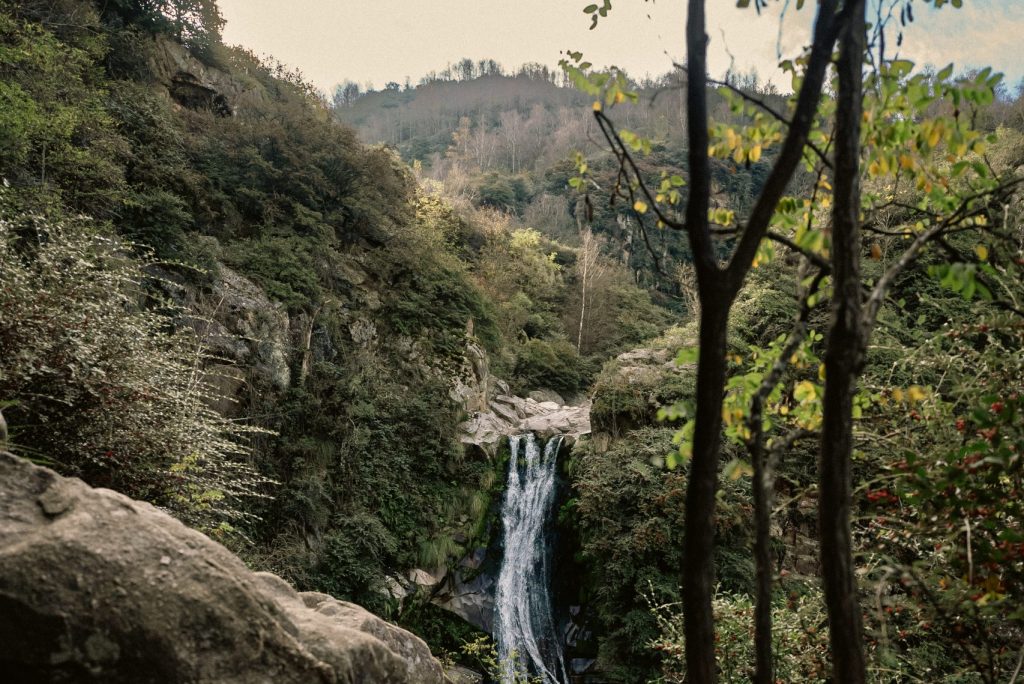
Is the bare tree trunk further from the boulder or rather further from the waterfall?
the boulder

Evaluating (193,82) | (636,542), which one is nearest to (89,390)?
(636,542)

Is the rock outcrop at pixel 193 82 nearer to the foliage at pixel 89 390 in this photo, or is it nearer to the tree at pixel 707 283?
the foliage at pixel 89 390

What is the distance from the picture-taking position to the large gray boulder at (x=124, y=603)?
5.66 feet

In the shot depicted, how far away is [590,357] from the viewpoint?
2100 centimetres

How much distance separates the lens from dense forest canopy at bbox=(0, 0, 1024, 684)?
1.49 m

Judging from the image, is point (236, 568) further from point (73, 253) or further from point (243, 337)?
point (243, 337)

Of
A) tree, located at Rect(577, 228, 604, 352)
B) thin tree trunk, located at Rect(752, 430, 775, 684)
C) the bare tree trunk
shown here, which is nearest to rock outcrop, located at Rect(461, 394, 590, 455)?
the bare tree trunk

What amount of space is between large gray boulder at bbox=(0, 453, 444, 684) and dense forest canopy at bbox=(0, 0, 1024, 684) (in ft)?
5.35

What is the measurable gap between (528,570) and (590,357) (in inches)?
437

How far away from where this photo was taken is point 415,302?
12.7 metres

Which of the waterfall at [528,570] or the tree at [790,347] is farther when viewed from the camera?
the waterfall at [528,570]

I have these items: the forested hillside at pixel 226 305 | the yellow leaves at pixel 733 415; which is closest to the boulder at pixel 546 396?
the forested hillside at pixel 226 305

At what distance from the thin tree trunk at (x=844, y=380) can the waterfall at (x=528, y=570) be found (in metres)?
9.09

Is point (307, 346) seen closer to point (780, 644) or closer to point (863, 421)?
point (780, 644)
